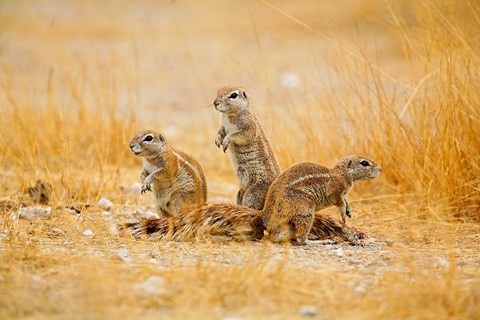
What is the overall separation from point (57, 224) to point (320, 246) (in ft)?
6.87

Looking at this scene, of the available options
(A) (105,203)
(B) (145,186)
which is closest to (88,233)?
(B) (145,186)

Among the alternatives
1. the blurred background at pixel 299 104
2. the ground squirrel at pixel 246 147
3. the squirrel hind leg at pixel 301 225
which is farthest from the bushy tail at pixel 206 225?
the blurred background at pixel 299 104

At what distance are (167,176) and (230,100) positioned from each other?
0.84 meters

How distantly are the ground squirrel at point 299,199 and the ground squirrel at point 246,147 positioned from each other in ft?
2.13

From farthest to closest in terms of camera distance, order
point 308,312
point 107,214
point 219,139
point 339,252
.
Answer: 1. point 107,214
2. point 219,139
3. point 339,252
4. point 308,312

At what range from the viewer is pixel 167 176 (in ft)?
22.1

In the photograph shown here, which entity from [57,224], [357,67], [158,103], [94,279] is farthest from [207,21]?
[94,279]

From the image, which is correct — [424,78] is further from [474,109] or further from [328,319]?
[328,319]

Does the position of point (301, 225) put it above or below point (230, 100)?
below

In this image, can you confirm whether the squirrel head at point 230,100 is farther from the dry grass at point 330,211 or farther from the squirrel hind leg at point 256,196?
the dry grass at point 330,211

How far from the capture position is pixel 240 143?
270 inches

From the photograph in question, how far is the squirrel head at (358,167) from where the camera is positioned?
629 cm

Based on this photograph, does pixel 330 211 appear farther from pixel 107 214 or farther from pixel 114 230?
pixel 114 230

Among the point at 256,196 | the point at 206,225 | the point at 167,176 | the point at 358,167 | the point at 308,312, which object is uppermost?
the point at 358,167
